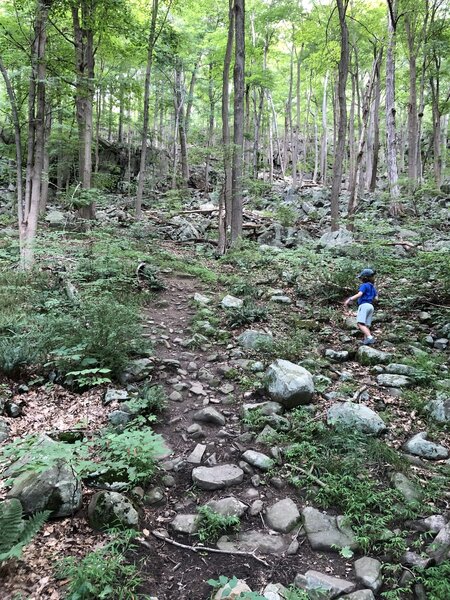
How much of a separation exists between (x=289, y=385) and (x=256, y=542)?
1.96 m

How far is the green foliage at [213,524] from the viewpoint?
9.63 ft

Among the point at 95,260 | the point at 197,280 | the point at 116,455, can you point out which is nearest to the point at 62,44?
the point at 95,260

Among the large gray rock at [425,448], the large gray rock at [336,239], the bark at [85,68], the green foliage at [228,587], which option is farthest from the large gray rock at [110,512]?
the bark at [85,68]

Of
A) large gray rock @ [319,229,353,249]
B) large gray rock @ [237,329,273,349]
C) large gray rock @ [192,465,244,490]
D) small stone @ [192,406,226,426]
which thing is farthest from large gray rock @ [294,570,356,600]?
large gray rock @ [319,229,353,249]

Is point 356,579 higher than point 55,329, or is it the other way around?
point 55,329

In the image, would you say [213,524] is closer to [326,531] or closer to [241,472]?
[241,472]

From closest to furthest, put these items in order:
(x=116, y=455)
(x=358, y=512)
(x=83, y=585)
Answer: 1. (x=83, y=585)
2. (x=358, y=512)
3. (x=116, y=455)

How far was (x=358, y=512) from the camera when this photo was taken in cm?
312

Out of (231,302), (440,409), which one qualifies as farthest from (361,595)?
→ (231,302)

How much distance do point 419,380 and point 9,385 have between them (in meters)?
5.21

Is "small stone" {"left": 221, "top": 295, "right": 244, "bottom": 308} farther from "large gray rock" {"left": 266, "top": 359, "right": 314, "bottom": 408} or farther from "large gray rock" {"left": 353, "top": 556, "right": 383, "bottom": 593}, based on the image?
"large gray rock" {"left": 353, "top": 556, "right": 383, "bottom": 593}

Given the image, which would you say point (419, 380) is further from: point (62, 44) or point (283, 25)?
point (283, 25)

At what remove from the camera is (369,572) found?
262 centimetres

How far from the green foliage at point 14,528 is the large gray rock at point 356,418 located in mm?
2898
